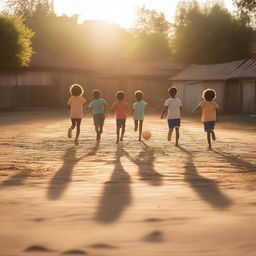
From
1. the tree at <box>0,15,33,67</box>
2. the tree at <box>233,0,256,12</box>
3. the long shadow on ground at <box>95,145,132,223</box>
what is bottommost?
the long shadow on ground at <box>95,145,132,223</box>

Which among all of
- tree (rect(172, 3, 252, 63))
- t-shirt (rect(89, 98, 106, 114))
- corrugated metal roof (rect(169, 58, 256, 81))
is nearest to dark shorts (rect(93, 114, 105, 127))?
t-shirt (rect(89, 98, 106, 114))

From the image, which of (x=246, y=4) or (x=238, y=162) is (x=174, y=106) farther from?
(x=246, y=4)

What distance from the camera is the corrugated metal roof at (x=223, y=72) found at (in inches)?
1406

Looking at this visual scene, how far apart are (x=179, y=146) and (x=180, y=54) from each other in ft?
130

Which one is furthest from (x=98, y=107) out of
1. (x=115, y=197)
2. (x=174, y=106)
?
(x=115, y=197)

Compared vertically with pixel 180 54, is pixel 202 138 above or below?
below

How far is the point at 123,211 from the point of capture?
20.0 ft

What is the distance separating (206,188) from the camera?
25.3ft

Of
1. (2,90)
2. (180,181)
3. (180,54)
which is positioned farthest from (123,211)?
(180,54)

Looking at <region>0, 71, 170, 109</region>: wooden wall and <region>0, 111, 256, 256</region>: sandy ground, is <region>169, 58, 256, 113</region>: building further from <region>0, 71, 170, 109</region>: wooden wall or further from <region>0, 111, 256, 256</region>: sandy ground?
<region>0, 111, 256, 256</region>: sandy ground

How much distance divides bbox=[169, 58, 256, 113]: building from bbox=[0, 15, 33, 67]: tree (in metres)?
11.3

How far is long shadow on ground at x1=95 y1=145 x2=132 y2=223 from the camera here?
19.4 feet

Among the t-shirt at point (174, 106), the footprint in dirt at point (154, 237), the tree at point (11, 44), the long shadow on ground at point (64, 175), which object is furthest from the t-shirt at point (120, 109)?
the tree at point (11, 44)

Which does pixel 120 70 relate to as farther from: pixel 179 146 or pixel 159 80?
pixel 179 146
